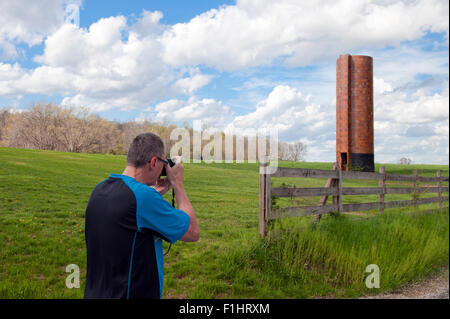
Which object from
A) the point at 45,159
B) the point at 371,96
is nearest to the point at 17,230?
the point at 45,159

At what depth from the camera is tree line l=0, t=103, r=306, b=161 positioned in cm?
1930

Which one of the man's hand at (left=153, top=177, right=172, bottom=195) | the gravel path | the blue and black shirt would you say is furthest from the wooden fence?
the blue and black shirt

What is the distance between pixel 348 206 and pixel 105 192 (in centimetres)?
712

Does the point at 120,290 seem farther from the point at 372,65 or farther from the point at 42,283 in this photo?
the point at 372,65

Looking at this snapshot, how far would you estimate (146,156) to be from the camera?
2.37 meters

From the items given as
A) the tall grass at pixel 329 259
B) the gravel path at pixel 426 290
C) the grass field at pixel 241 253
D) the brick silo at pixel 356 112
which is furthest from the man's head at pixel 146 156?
the brick silo at pixel 356 112

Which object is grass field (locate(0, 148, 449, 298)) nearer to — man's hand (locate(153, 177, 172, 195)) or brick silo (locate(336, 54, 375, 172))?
man's hand (locate(153, 177, 172, 195))

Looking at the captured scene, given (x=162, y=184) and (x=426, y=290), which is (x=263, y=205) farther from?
(x=162, y=184)

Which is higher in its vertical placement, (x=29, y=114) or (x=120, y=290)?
(x=29, y=114)

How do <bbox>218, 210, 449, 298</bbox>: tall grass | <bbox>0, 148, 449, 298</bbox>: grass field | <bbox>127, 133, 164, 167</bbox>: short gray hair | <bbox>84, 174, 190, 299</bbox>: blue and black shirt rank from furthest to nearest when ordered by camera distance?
1. <bbox>218, 210, 449, 298</bbox>: tall grass
2. <bbox>0, 148, 449, 298</bbox>: grass field
3. <bbox>127, 133, 164, 167</bbox>: short gray hair
4. <bbox>84, 174, 190, 299</bbox>: blue and black shirt

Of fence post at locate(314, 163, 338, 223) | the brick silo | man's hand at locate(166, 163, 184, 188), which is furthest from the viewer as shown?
the brick silo

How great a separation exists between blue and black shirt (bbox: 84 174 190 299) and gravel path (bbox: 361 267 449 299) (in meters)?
4.63

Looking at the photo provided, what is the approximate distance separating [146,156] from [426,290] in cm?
606
